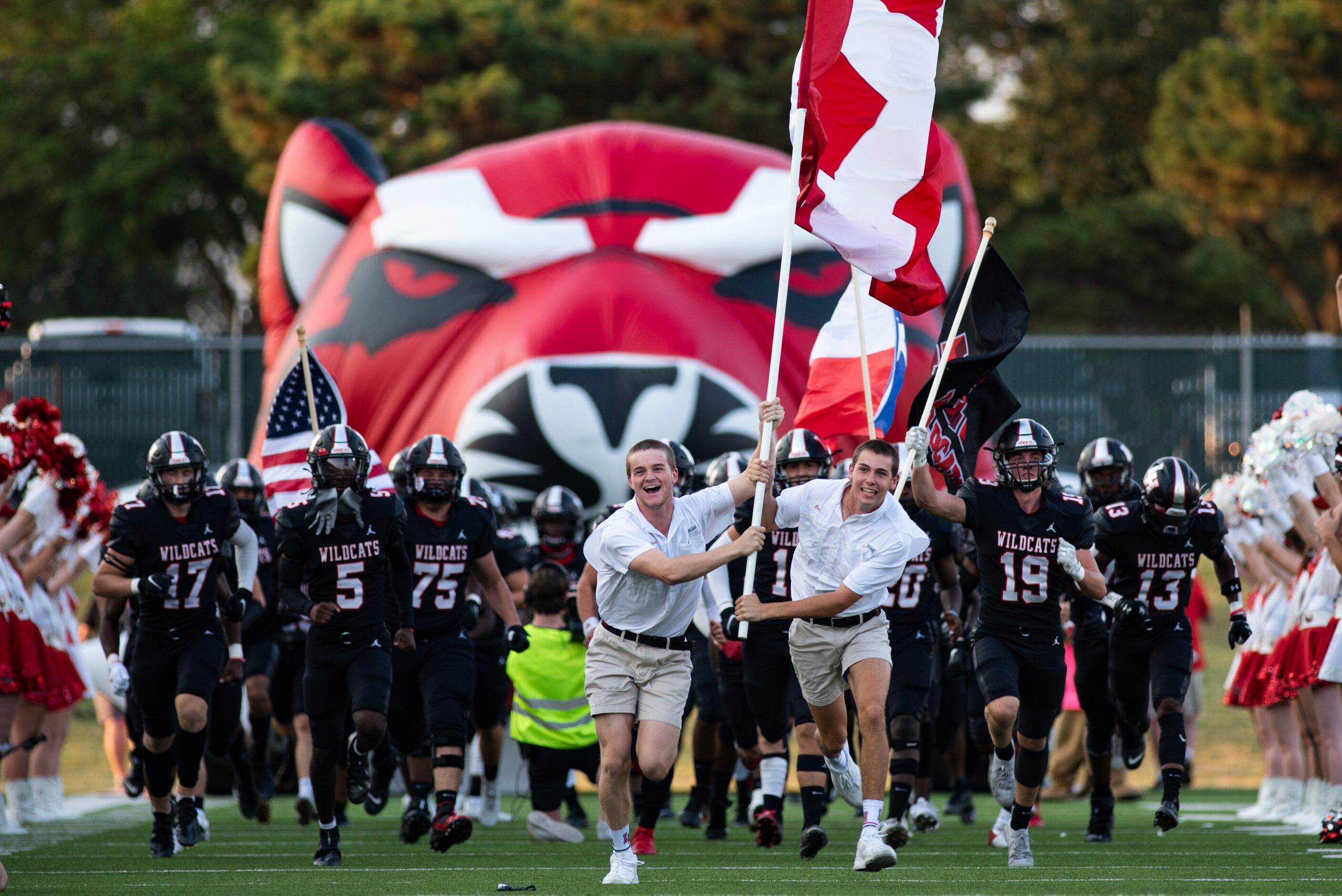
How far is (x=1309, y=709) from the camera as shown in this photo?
11.5m

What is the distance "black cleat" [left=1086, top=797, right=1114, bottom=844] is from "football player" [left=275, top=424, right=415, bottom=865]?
369 cm

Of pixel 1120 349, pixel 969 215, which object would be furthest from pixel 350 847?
pixel 1120 349

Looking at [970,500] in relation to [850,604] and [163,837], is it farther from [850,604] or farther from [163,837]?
[163,837]

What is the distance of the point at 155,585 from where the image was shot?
30.3 feet

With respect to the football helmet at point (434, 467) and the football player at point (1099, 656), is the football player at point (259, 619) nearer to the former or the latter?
the football helmet at point (434, 467)

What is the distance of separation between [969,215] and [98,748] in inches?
392

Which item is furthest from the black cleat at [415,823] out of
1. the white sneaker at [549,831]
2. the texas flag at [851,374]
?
the texas flag at [851,374]

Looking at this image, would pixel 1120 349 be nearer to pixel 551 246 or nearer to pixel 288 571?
pixel 551 246

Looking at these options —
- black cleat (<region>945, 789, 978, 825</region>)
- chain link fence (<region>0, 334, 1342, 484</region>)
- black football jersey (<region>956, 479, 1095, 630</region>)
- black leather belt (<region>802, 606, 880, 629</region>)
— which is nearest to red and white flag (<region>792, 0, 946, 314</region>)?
black football jersey (<region>956, 479, 1095, 630</region>)

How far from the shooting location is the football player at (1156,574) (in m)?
9.96

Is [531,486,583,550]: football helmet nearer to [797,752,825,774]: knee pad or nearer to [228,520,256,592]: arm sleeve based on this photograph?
[228,520,256,592]: arm sleeve

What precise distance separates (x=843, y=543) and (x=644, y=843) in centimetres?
197

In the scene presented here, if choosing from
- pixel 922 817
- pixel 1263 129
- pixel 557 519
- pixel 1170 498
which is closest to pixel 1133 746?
pixel 922 817

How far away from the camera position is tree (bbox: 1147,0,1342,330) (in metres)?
25.4
